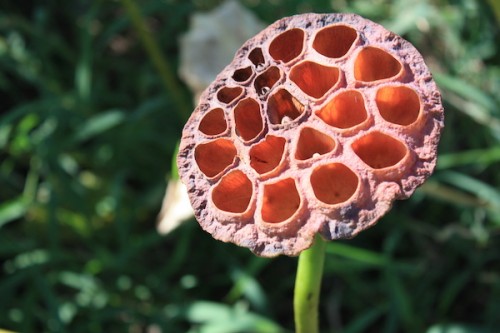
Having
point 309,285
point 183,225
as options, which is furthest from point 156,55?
point 309,285

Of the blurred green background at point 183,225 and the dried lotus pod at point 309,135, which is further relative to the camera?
the blurred green background at point 183,225

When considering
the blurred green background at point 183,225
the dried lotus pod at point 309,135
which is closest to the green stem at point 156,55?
the blurred green background at point 183,225

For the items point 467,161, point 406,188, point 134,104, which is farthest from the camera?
point 134,104

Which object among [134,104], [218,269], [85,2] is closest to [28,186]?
[134,104]

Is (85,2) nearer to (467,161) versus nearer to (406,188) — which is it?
(467,161)

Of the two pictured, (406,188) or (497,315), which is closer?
(406,188)

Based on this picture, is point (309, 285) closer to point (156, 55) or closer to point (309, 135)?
point (309, 135)

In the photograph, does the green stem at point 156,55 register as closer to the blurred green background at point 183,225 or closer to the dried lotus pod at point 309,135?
the blurred green background at point 183,225
